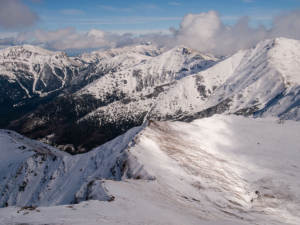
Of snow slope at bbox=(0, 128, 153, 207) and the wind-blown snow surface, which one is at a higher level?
the wind-blown snow surface

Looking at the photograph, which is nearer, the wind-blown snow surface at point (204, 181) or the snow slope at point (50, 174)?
the wind-blown snow surface at point (204, 181)

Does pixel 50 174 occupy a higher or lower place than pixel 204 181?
lower

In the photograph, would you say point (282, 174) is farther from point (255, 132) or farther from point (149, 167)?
A: point (149, 167)

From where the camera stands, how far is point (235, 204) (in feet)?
115

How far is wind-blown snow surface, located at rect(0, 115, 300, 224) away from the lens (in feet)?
72.1

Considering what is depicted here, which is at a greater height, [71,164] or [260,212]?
[260,212]

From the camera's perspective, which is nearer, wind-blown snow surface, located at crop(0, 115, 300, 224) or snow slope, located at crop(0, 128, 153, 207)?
wind-blown snow surface, located at crop(0, 115, 300, 224)

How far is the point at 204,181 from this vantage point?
134 feet

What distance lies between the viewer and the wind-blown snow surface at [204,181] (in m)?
22.0

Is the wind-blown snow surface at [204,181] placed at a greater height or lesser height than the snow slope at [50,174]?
greater

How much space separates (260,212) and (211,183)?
10.1 meters

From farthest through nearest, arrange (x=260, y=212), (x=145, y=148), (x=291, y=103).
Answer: (x=291, y=103) < (x=145, y=148) < (x=260, y=212)

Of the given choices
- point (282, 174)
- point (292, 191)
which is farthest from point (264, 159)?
point (292, 191)

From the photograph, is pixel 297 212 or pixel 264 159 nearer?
pixel 297 212
